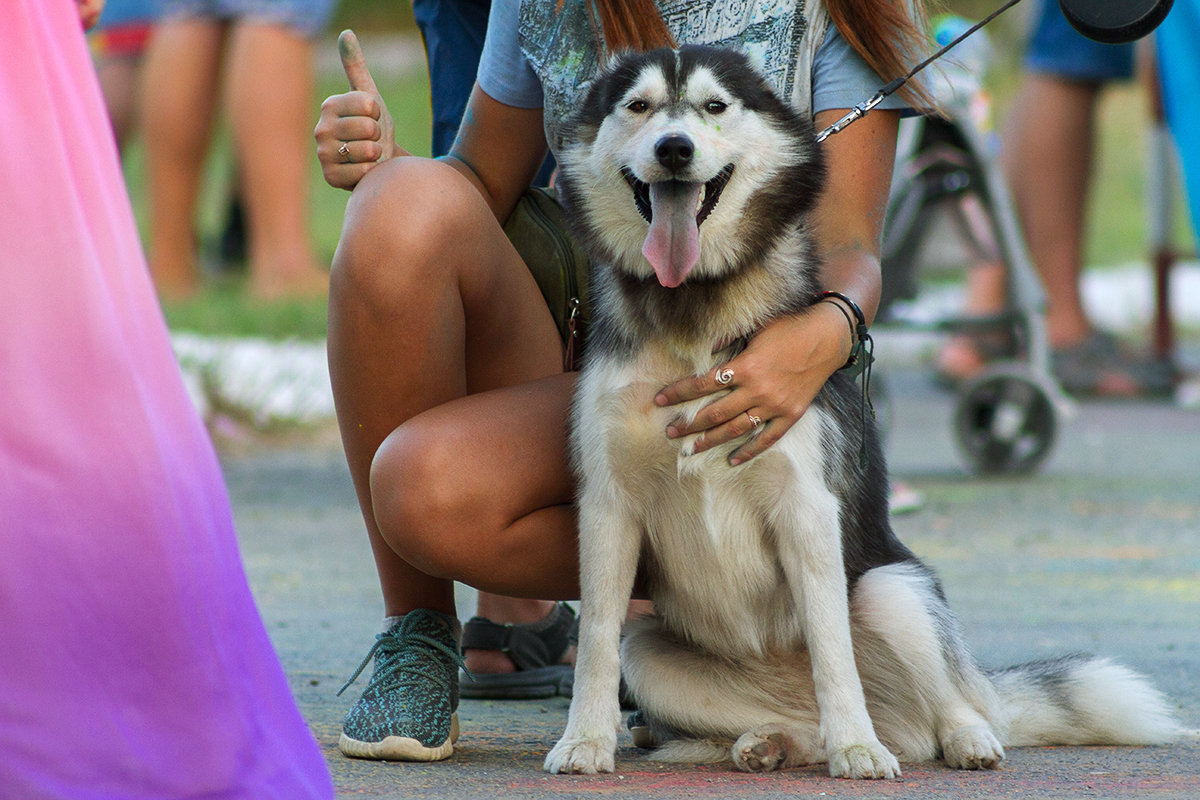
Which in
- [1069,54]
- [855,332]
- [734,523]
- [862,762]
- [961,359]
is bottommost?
[961,359]

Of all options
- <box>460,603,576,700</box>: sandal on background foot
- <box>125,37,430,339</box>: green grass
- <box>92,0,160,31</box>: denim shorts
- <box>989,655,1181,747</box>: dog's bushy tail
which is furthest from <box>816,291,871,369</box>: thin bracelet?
<box>92,0,160,31</box>: denim shorts

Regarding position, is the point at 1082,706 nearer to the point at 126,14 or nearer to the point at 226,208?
the point at 126,14

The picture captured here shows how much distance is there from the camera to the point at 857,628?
2299 mm

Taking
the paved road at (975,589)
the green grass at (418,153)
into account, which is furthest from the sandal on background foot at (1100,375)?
the green grass at (418,153)

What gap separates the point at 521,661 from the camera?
2906 millimetres

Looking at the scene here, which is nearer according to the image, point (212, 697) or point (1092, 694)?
point (212, 697)

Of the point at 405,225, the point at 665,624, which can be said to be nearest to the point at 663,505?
the point at 665,624

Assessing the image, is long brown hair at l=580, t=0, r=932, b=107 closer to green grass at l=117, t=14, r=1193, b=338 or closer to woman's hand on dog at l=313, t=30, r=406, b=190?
woman's hand on dog at l=313, t=30, r=406, b=190

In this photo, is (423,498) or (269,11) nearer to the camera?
(423,498)

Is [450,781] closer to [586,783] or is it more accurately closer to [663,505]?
[586,783]

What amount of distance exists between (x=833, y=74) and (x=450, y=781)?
131 cm

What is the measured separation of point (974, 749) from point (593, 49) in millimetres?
1330

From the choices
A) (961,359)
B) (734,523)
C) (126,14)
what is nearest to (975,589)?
(734,523)

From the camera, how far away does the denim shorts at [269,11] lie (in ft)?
21.8
